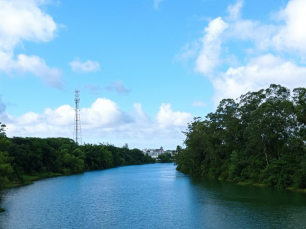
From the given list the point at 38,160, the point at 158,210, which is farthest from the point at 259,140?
the point at 38,160

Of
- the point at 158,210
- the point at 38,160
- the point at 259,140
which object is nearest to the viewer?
the point at 158,210

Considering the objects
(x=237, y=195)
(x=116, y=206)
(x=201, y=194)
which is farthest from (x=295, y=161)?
(x=116, y=206)

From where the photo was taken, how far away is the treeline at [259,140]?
144 feet

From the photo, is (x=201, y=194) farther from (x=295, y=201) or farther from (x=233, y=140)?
(x=233, y=140)

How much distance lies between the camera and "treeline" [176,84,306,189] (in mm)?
43906

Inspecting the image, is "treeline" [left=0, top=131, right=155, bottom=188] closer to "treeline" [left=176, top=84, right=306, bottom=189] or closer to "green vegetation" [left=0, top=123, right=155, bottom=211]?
"green vegetation" [left=0, top=123, right=155, bottom=211]

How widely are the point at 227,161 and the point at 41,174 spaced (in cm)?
4771

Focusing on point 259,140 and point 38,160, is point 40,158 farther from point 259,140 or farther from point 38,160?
point 259,140

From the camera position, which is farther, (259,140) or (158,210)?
(259,140)

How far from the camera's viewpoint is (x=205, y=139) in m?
74.2

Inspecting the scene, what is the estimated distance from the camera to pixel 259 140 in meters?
51.1

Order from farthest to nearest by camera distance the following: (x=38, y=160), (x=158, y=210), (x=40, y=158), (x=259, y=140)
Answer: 1. (x=40, y=158)
2. (x=38, y=160)
3. (x=259, y=140)
4. (x=158, y=210)

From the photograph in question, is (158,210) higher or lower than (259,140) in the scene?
lower

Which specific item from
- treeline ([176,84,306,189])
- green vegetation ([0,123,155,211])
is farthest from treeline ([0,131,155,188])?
treeline ([176,84,306,189])
